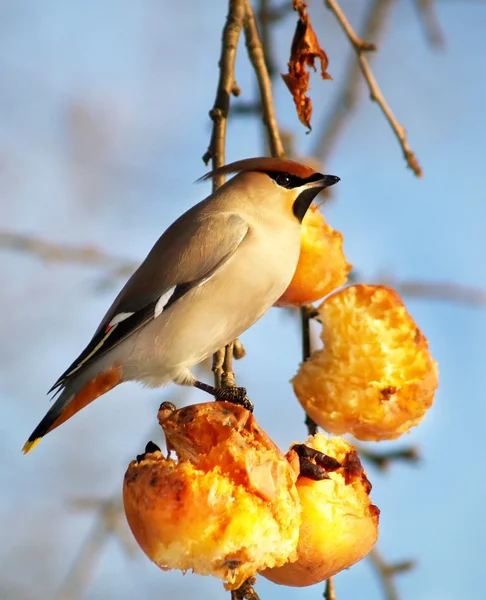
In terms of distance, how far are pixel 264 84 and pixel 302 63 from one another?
10 cm

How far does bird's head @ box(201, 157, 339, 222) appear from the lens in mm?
2393

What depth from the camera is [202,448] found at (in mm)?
1645

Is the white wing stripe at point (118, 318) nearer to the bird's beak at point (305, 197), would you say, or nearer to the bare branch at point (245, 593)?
the bird's beak at point (305, 197)

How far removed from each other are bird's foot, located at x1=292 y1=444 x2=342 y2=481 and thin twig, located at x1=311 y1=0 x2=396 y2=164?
1663 mm

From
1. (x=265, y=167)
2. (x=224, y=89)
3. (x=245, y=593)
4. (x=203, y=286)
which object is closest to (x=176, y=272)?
(x=203, y=286)

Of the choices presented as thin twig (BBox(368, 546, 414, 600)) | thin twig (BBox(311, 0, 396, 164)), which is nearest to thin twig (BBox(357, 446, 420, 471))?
thin twig (BBox(368, 546, 414, 600))

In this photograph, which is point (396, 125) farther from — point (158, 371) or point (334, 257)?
point (158, 371)

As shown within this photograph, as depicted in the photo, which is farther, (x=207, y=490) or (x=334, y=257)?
(x=334, y=257)

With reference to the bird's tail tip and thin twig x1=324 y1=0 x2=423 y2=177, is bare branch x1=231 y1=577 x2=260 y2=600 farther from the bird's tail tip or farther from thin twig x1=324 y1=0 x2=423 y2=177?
thin twig x1=324 y1=0 x2=423 y2=177

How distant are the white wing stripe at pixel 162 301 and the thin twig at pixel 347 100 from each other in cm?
109

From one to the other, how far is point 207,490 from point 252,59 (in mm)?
1208

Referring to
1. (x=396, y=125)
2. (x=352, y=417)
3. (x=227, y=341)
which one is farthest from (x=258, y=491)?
(x=396, y=125)

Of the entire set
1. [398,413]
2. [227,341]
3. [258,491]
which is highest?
[258,491]

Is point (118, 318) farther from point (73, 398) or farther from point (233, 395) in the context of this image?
point (233, 395)
